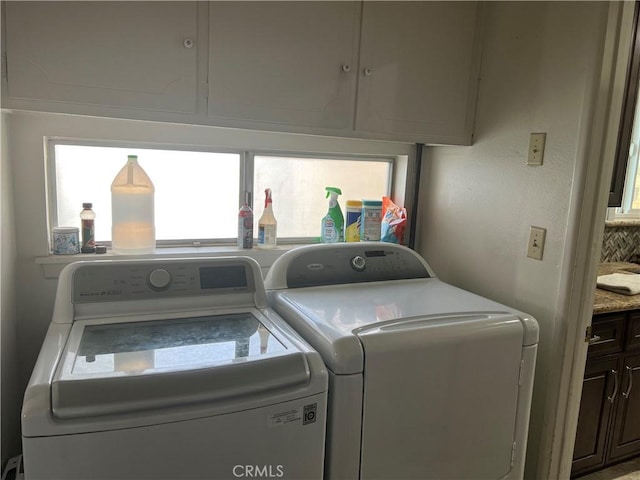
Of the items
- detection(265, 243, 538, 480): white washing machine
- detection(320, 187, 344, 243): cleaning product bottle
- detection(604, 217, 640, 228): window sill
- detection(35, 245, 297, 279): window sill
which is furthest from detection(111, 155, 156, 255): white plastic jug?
detection(604, 217, 640, 228): window sill

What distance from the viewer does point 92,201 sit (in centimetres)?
179

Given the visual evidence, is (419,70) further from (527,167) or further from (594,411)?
(594,411)

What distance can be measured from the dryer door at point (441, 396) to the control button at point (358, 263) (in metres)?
0.44

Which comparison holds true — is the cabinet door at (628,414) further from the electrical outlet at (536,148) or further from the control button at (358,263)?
the control button at (358,263)

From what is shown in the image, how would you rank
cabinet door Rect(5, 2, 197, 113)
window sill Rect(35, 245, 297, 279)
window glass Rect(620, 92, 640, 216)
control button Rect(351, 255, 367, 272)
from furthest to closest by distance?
window glass Rect(620, 92, 640, 216) → control button Rect(351, 255, 367, 272) → window sill Rect(35, 245, 297, 279) → cabinet door Rect(5, 2, 197, 113)

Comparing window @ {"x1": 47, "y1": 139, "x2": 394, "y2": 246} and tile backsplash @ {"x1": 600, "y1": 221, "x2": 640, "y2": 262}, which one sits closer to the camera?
window @ {"x1": 47, "y1": 139, "x2": 394, "y2": 246}

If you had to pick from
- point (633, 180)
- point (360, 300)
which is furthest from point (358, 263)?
point (633, 180)

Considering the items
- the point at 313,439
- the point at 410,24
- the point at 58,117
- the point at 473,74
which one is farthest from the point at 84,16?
the point at 473,74

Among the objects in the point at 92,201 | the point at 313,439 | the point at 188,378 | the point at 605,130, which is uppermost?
the point at 605,130

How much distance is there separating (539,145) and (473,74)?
0.46 meters

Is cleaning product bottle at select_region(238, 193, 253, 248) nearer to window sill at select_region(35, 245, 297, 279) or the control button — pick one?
window sill at select_region(35, 245, 297, 279)

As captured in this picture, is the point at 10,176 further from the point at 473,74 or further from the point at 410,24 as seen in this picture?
the point at 473,74

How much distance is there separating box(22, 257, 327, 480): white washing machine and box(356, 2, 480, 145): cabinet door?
94cm

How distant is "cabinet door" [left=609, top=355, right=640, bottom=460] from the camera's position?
2.10 m
